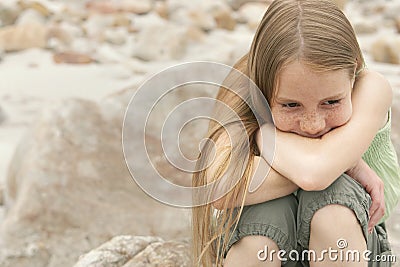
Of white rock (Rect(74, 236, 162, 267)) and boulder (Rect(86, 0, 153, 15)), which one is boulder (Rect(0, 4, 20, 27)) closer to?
boulder (Rect(86, 0, 153, 15))

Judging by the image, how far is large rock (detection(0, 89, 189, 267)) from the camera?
332 centimetres

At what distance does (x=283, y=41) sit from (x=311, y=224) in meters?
0.50

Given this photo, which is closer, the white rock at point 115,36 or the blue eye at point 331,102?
the blue eye at point 331,102

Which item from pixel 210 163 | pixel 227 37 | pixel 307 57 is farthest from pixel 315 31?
pixel 227 37

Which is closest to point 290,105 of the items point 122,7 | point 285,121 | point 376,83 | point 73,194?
point 285,121

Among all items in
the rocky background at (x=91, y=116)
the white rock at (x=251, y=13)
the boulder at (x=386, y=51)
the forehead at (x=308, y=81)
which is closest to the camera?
the forehead at (x=308, y=81)

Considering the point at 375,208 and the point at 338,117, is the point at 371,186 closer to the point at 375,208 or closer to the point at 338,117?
the point at 375,208

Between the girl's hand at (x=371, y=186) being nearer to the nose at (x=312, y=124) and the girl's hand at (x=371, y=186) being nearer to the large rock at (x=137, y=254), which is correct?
the nose at (x=312, y=124)

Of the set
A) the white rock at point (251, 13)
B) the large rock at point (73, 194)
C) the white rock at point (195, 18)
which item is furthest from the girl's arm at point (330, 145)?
the white rock at point (251, 13)

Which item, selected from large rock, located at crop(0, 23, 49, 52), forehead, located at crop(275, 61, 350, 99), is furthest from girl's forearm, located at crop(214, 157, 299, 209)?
large rock, located at crop(0, 23, 49, 52)

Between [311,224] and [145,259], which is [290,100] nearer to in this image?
[311,224]

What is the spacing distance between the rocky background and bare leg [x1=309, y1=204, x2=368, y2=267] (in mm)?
772

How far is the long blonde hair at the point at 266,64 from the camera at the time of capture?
1.93 m

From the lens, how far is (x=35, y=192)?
3.51 meters
